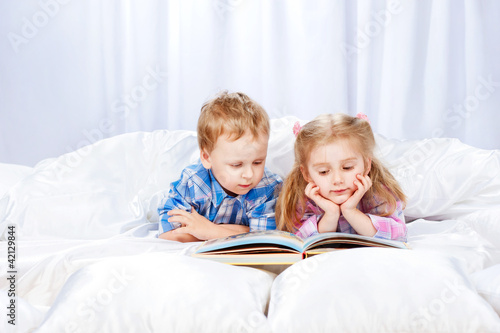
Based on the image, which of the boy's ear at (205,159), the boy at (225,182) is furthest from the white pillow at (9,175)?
the boy's ear at (205,159)

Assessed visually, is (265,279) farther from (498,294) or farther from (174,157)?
(174,157)

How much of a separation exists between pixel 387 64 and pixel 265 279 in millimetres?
1868

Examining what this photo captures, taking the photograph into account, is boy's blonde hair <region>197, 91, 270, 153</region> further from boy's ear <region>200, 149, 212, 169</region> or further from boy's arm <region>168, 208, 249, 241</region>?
boy's arm <region>168, 208, 249, 241</region>

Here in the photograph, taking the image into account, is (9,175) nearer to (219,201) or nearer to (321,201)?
(219,201)

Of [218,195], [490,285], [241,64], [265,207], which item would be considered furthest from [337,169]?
[241,64]

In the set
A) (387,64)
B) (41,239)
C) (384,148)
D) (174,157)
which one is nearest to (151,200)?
(174,157)

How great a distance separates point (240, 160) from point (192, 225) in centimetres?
22

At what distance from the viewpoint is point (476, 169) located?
154 centimetres

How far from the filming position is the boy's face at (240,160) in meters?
1.35

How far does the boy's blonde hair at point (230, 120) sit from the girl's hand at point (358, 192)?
0.96 ft

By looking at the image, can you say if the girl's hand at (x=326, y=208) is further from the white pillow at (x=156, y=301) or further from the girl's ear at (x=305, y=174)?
the white pillow at (x=156, y=301)

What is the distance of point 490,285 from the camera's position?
82cm

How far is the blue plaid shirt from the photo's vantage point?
146 centimetres

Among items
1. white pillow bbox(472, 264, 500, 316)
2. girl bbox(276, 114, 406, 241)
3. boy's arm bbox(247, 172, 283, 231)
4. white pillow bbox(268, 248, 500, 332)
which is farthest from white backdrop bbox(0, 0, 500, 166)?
white pillow bbox(268, 248, 500, 332)
